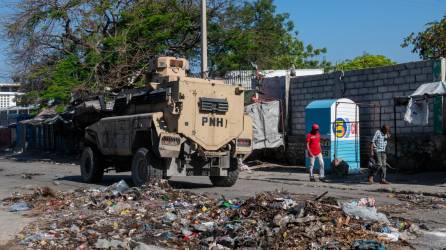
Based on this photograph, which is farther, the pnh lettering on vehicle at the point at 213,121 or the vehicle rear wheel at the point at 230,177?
the vehicle rear wheel at the point at 230,177

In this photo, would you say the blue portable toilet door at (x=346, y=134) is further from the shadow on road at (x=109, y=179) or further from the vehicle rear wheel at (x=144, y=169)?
the vehicle rear wheel at (x=144, y=169)

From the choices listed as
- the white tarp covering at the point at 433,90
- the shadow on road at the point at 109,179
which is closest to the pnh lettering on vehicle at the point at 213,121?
the shadow on road at the point at 109,179

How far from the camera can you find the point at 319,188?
48.5ft

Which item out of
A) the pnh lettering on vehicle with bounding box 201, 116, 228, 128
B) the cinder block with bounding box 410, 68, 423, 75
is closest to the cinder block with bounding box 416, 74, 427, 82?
the cinder block with bounding box 410, 68, 423, 75

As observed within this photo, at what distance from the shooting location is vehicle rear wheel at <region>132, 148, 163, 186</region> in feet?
45.4

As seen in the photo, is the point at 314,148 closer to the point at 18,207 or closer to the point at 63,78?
the point at 18,207

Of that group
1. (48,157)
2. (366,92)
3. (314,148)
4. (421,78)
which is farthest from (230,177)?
(48,157)

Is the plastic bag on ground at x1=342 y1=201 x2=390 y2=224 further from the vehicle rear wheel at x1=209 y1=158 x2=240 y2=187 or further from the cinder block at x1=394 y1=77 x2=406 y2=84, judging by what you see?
the cinder block at x1=394 y1=77 x2=406 y2=84

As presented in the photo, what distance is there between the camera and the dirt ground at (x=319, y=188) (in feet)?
30.4

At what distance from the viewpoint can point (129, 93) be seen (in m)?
15.6

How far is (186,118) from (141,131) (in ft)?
4.30

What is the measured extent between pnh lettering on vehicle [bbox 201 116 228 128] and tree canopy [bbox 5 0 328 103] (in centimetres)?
1237

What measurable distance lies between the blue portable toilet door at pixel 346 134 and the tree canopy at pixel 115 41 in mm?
10364

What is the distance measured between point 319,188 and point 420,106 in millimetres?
3509
